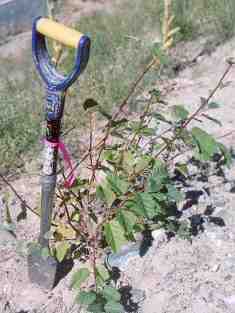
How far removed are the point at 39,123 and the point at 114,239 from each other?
189cm

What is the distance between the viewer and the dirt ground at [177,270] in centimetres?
238

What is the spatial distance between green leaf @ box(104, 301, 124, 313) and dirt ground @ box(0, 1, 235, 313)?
31 centimetres

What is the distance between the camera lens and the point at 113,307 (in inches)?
81.0

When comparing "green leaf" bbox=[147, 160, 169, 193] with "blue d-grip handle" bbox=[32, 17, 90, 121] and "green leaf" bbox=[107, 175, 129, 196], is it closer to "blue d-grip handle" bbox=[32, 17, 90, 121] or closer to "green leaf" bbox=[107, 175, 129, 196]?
"green leaf" bbox=[107, 175, 129, 196]

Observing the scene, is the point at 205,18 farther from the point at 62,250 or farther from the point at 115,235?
the point at 115,235

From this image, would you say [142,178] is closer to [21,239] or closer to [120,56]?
[21,239]

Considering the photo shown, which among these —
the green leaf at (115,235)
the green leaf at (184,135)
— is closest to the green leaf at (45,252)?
the green leaf at (115,235)

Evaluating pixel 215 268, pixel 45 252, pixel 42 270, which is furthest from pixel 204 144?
pixel 42 270

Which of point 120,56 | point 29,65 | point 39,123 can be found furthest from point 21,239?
point 29,65

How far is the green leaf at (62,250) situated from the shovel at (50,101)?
4cm

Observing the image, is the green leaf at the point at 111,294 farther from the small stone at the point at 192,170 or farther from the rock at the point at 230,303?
the small stone at the point at 192,170

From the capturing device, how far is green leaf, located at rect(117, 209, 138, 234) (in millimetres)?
2074

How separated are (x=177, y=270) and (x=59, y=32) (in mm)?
1134

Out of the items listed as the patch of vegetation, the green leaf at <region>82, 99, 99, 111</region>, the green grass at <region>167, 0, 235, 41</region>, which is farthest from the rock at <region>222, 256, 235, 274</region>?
the green grass at <region>167, 0, 235, 41</region>
